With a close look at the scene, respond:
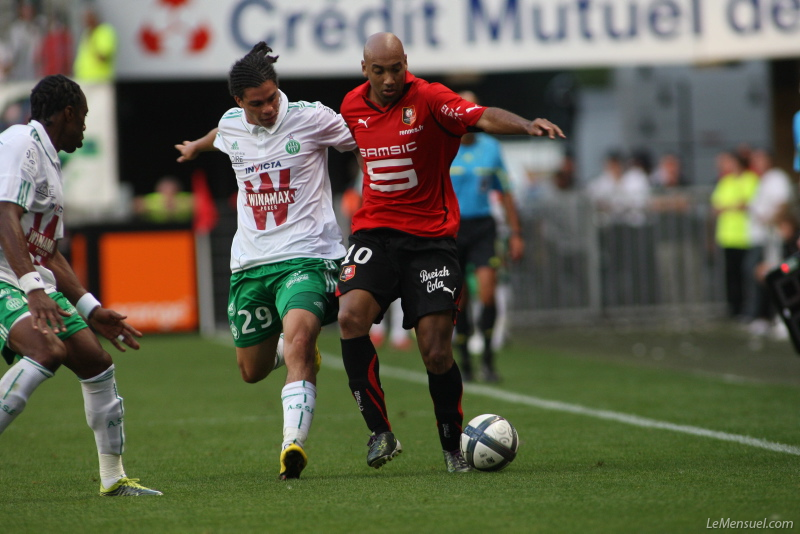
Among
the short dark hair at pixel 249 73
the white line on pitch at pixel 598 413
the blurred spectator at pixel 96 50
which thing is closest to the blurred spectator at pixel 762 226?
the white line on pitch at pixel 598 413

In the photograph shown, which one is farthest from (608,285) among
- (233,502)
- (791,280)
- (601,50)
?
(233,502)

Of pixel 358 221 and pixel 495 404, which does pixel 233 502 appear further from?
pixel 495 404

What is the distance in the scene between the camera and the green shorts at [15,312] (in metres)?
5.51

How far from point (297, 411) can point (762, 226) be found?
11.2 meters

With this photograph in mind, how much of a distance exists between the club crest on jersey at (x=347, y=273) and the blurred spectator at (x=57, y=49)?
11926mm

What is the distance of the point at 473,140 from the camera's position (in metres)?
11.3

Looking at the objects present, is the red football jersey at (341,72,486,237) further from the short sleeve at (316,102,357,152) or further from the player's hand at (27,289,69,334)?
the player's hand at (27,289,69,334)

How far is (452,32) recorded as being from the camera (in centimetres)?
1719

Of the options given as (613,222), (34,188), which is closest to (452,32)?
(613,222)

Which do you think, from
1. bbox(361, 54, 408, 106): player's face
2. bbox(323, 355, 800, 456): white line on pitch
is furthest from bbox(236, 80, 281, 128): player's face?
bbox(323, 355, 800, 456): white line on pitch

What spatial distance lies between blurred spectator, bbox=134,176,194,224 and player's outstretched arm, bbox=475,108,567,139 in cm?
1234

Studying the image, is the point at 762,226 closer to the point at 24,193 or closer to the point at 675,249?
the point at 675,249

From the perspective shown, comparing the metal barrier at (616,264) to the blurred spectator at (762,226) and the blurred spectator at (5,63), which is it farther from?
the blurred spectator at (5,63)

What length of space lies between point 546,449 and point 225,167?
1598 cm
